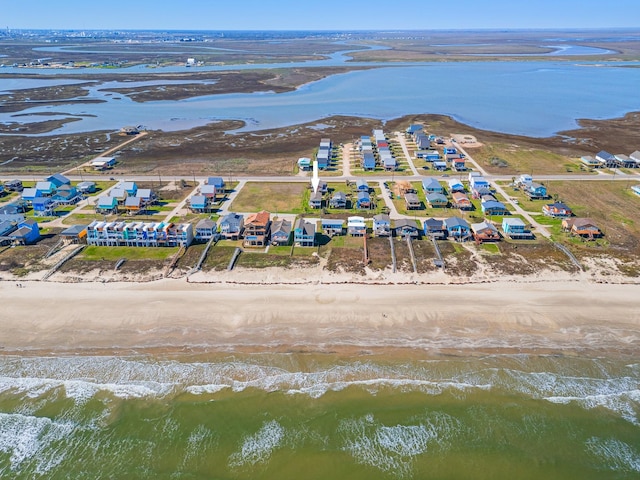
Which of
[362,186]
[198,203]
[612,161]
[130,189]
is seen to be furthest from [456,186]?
[130,189]

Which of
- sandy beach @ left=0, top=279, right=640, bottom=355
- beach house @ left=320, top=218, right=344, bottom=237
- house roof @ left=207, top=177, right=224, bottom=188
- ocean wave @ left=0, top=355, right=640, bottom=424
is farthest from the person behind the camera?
house roof @ left=207, top=177, right=224, bottom=188

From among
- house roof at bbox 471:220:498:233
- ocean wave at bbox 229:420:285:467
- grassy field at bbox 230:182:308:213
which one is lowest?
ocean wave at bbox 229:420:285:467

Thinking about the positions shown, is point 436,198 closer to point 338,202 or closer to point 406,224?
point 406,224

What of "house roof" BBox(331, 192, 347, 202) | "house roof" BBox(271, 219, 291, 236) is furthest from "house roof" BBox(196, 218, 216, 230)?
"house roof" BBox(331, 192, 347, 202)

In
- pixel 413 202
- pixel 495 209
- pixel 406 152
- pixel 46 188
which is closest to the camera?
pixel 495 209

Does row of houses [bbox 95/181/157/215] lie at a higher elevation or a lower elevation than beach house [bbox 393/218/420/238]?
higher

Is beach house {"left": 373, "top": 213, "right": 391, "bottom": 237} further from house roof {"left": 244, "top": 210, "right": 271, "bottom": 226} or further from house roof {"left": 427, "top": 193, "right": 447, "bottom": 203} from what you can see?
house roof {"left": 244, "top": 210, "right": 271, "bottom": 226}

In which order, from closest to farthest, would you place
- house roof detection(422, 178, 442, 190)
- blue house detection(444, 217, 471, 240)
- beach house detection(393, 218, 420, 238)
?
blue house detection(444, 217, 471, 240) → beach house detection(393, 218, 420, 238) → house roof detection(422, 178, 442, 190)
